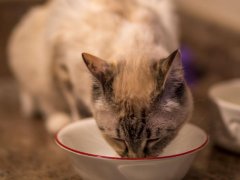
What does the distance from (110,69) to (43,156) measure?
0.58 metres

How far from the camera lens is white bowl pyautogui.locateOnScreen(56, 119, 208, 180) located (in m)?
1.36

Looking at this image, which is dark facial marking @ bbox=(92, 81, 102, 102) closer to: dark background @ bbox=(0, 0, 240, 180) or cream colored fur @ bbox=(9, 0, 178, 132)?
cream colored fur @ bbox=(9, 0, 178, 132)

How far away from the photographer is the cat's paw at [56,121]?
2176 mm

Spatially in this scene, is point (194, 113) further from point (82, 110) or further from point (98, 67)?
point (98, 67)

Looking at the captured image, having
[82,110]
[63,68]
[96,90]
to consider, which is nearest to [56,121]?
[82,110]

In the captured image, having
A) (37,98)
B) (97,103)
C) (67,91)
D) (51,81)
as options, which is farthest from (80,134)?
(37,98)

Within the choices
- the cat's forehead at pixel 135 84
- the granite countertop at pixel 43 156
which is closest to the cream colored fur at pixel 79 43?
the cat's forehead at pixel 135 84

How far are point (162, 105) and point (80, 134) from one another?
34 centimetres

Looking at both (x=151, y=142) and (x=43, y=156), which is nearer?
(x=151, y=142)

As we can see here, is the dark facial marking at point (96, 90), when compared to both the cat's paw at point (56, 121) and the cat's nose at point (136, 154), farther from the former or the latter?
the cat's paw at point (56, 121)

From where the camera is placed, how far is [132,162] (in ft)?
4.43

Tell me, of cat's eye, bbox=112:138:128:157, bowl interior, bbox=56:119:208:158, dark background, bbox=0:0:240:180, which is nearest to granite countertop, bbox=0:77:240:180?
dark background, bbox=0:0:240:180

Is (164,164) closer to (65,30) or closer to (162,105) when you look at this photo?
(162,105)

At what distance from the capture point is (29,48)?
238cm
